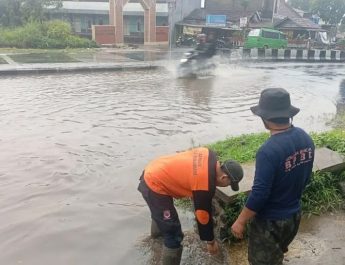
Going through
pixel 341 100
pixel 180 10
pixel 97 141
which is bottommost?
pixel 341 100

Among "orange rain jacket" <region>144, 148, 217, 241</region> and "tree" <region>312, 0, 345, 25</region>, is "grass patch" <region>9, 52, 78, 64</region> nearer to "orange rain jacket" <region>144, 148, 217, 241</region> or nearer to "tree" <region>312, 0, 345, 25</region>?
"orange rain jacket" <region>144, 148, 217, 241</region>

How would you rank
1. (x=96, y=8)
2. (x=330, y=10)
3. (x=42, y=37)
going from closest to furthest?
(x=42, y=37) → (x=96, y=8) → (x=330, y=10)

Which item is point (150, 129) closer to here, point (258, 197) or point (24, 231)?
point (24, 231)

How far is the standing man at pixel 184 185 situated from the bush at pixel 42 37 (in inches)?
Result: 1017

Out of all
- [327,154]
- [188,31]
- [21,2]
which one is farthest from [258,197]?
[188,31]

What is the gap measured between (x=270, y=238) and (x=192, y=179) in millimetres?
697

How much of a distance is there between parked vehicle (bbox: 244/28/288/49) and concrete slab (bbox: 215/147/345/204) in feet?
83.3

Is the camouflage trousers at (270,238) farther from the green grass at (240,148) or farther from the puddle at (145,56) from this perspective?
the puddle at (145,56)

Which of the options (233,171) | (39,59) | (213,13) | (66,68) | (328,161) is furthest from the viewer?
(213,13)

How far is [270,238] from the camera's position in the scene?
9.11 ft

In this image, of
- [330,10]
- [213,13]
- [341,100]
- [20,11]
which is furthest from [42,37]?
[330,10]

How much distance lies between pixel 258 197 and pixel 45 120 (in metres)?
7.65

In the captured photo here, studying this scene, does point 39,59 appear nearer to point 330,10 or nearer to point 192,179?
point 192,179

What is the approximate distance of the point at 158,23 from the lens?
126 ft
